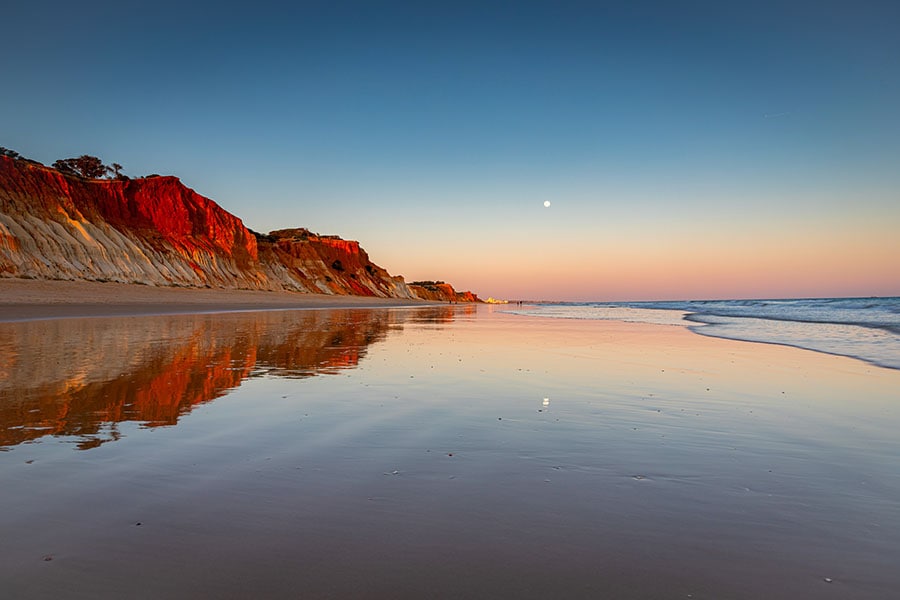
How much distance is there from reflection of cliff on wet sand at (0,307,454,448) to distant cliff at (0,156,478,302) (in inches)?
1284

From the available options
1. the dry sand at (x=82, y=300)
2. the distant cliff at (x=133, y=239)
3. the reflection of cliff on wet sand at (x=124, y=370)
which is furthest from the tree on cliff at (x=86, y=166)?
the reflection of cliff on wet sand at (x=124, y=370)

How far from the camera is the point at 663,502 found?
324 cm

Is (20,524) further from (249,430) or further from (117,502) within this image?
(249,430)

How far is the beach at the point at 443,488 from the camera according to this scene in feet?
7.63

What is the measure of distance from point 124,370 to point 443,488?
7.08 m

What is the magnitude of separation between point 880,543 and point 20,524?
4.64 meters

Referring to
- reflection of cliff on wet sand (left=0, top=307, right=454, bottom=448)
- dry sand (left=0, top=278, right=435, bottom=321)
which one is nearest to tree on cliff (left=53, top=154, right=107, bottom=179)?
dry sand (left=0, top=278, right=435, bottom=321)

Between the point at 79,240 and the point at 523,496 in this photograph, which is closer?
the point at 523,496

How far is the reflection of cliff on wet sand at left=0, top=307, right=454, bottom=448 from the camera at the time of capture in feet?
17.0

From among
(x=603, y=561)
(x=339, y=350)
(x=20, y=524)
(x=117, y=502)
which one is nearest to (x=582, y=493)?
(x=603, y=561)

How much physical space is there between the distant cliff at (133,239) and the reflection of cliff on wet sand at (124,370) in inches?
1284

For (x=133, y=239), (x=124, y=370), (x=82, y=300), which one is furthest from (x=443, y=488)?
(x=133, y=239)

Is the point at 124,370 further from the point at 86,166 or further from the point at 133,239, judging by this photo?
the point at 86,166

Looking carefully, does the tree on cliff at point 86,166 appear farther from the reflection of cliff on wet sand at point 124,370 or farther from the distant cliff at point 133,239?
the reflection of cliff on wet sand at point 124,370
